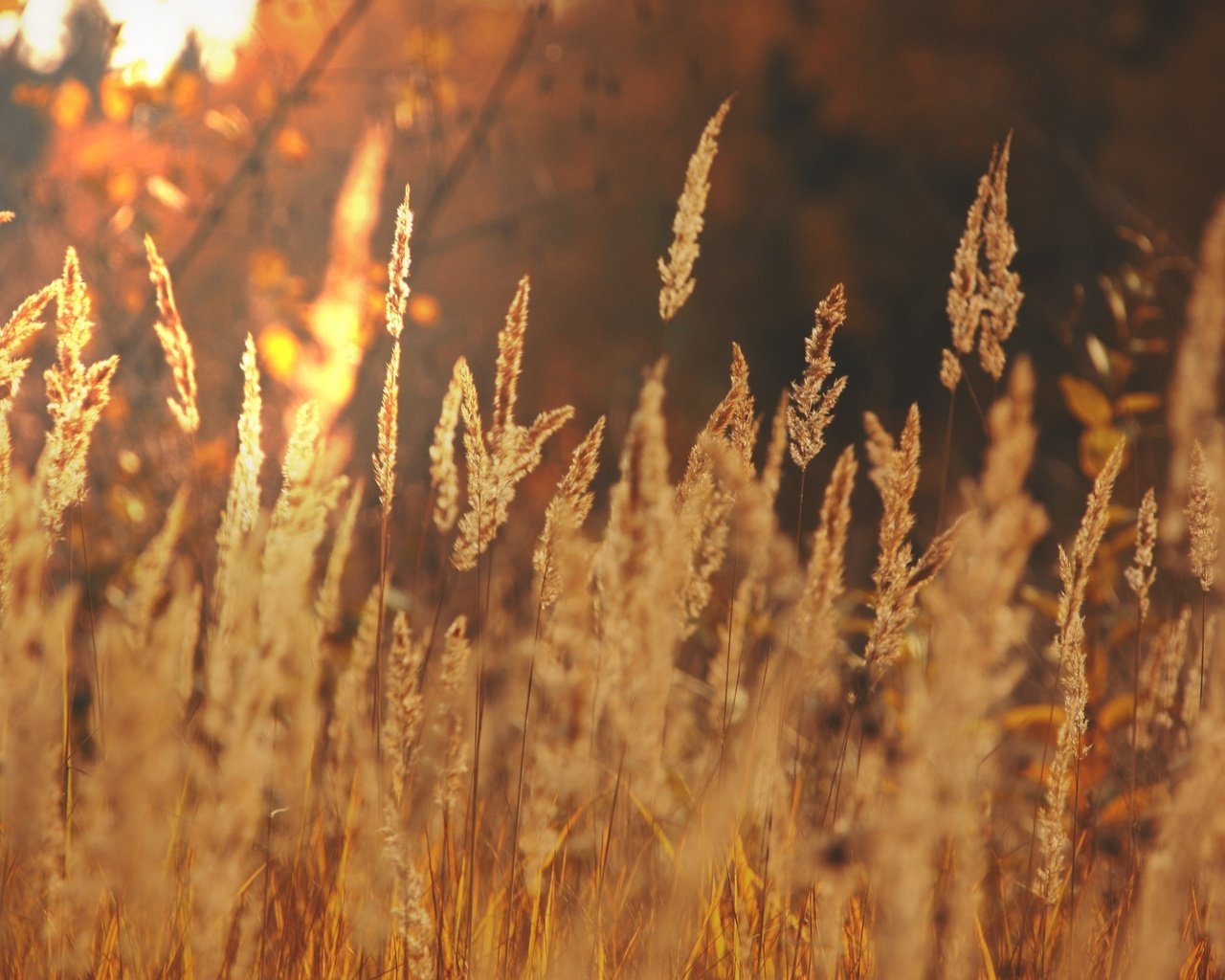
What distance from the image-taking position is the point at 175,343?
Result: 1.37 meters

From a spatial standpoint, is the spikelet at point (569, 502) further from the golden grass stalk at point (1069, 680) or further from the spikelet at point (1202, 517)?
the spikelet at point (1202, 517)

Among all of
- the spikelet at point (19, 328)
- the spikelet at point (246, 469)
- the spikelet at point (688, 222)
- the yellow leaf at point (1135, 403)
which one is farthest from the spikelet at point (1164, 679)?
the spikelet at point (19, 328)

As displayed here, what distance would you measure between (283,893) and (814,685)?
0.74 m

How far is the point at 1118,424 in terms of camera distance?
251 cm

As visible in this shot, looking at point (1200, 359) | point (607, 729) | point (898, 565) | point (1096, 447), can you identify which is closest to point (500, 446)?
point (898, 565)

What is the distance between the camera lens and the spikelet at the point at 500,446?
49.3 inches

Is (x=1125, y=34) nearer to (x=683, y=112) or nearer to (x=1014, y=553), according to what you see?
(x=683, y=112)

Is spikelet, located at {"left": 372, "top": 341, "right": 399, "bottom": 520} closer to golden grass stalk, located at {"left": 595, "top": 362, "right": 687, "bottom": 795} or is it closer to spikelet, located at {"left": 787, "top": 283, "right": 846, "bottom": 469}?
golden grass stalk, located at {"left": 595, "top": 362, "right": 687, "bottom": 795}

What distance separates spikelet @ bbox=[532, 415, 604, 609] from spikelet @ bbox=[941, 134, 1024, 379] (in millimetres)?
538

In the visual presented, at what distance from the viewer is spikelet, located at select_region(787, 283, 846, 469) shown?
1283mm

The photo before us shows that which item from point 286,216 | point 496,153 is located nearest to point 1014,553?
point 286,216

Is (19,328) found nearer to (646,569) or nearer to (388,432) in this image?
(388,432)

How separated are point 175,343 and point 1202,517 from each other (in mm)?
1227

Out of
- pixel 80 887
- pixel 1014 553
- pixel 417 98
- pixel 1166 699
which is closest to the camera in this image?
pixel 1014 553
